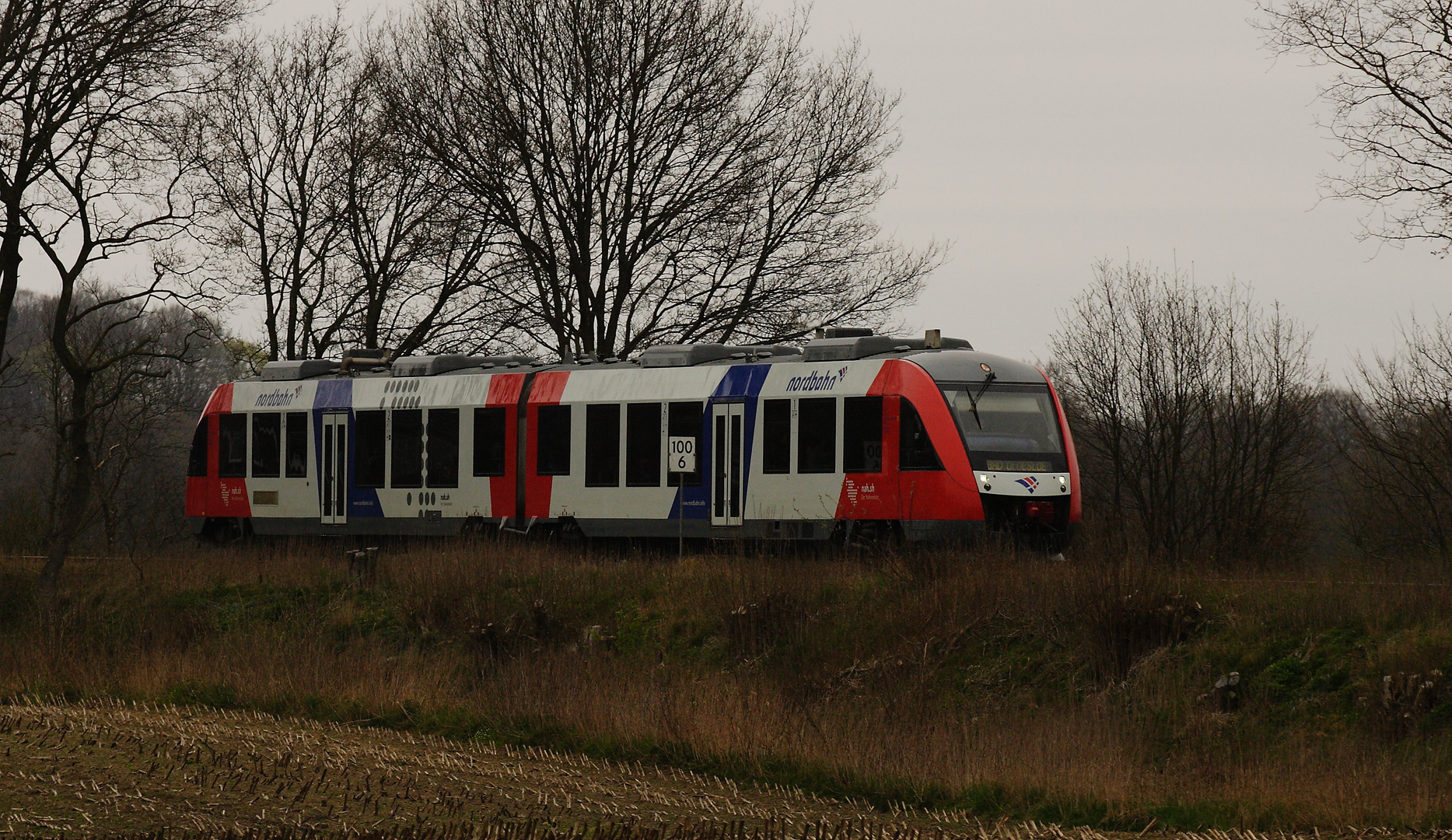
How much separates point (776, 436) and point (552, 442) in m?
3.84

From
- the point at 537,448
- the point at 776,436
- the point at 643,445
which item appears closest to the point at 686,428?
the point at 643,445

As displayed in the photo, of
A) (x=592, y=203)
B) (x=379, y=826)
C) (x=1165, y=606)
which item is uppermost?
(x=592, y=203)

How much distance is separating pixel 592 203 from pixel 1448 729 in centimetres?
2283

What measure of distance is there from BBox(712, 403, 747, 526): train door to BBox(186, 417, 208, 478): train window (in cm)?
1093

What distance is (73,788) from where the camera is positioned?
10641 millimetres

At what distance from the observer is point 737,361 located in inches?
852

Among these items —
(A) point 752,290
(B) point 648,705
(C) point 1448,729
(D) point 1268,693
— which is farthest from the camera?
(A) point 752,290

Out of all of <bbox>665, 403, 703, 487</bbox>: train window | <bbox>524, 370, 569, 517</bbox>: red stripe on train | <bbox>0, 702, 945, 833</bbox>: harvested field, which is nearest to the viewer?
<bbox>0, 702, 945, 833</bbox>: harvested field

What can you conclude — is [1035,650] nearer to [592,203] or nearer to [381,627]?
[381,627]

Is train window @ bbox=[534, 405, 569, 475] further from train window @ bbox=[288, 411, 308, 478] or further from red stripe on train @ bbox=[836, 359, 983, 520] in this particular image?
train window @ bbox=[288, 411, 308, 478]

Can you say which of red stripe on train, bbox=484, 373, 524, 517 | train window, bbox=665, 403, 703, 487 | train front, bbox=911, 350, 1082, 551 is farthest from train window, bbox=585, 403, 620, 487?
train front, bbox=911, 350, 1082, 551

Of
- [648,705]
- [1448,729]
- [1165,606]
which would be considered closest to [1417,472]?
[1165,606]

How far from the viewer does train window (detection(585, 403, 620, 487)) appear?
22000 millimetres

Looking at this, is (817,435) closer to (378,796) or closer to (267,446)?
(378,796)
